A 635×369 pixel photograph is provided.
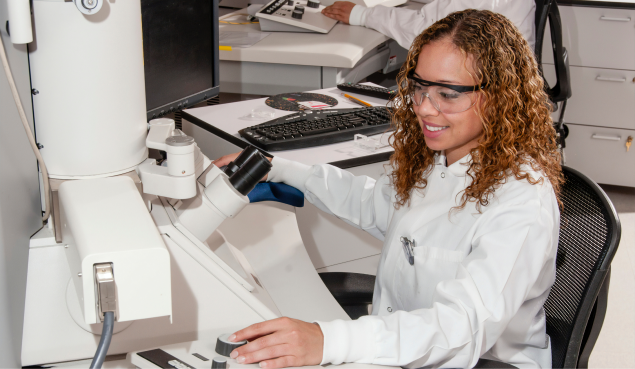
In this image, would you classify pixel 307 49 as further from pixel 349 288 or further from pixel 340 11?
pixel 349 288

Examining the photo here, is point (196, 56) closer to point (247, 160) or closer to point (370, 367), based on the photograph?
point (247, 160)

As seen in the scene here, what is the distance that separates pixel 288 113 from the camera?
1.70 metres

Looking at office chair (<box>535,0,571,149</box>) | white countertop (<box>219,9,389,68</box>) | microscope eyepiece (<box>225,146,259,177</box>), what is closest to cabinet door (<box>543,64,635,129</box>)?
office chair (<box>535,0,571,149</box>)

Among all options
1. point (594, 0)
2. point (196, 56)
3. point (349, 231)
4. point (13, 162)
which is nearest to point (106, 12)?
point (13, 162)

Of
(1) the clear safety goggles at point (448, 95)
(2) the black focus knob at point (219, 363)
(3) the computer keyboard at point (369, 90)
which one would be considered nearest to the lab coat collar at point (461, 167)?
(1) the clear safety goggles at point (448, 95)

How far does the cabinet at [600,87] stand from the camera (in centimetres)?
275

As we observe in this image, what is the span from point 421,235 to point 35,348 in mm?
628

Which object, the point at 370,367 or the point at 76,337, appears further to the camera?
the point at 370,367

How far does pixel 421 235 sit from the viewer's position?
3.34ft

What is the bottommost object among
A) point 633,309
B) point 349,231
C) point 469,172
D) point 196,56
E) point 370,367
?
point 633,309

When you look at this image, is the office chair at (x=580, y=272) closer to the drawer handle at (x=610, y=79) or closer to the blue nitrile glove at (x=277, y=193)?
the blue nitrile glove at (x=277, y=193)

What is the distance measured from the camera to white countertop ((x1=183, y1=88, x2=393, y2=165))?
4.68 ft

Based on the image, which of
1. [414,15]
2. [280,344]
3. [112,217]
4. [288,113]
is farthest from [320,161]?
[414,15]

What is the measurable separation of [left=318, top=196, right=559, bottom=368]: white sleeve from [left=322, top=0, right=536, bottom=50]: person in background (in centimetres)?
166
